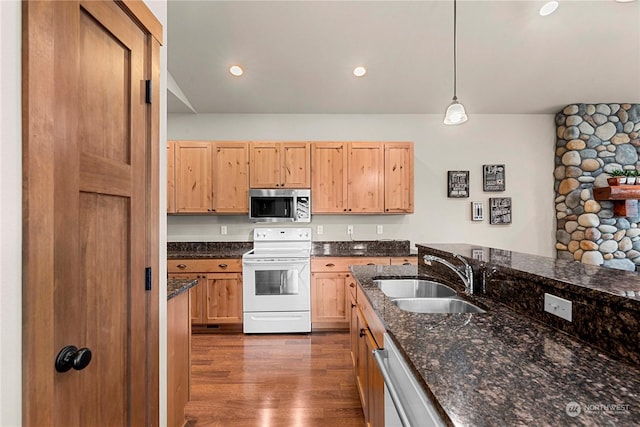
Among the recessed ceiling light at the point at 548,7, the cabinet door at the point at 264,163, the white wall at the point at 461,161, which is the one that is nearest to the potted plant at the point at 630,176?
the white wall at the point at 461,161

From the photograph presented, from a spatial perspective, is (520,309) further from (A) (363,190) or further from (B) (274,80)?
(B) (274,80)

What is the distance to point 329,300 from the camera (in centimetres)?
352

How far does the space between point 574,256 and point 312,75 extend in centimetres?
409

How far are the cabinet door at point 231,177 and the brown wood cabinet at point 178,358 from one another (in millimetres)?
1990

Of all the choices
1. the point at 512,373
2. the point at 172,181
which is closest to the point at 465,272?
the point at 512,373

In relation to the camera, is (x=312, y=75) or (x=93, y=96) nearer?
(x=93, y=96)

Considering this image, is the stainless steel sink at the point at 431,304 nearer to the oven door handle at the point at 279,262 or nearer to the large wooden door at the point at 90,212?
the large wooden door at the point at 90,212

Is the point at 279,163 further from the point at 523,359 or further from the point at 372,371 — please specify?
the point at 523,359

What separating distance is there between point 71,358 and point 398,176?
11.4 feet

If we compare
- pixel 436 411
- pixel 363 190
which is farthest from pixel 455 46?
pixel 436 411

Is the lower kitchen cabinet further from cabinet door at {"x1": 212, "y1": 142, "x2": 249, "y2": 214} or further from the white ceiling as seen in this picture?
the white ceiling

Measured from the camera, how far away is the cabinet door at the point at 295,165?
3.74m

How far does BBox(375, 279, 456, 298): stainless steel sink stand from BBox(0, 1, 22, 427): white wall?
5.37ft

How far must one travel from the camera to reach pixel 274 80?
353cm
